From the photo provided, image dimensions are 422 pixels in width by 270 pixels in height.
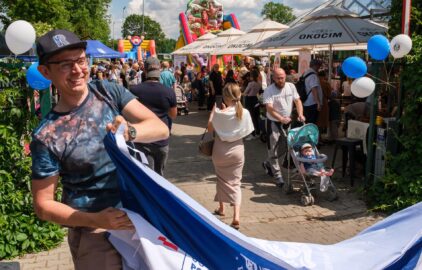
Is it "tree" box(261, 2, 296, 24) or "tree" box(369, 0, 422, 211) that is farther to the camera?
"tree" box(261, 2, 296, 24)

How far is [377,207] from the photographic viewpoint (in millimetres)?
6367

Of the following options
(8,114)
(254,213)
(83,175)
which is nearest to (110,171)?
(83,175)

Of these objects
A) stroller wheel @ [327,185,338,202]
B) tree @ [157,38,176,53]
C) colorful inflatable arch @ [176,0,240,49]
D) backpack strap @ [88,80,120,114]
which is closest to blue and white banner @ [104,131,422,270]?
backpack strap @ [88,80,120,114]

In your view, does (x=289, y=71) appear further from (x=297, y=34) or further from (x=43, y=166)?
(x=43, y=166)

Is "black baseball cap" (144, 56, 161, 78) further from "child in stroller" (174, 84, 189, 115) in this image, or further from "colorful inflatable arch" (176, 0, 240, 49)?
"colorful inflatable arch" (176, 0, 240, 49)

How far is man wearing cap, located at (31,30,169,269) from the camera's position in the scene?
7.13 ft

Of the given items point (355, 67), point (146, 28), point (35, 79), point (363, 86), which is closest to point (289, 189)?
point (363, 86)

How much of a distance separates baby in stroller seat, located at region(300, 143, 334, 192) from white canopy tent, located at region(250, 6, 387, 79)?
9.50 ft

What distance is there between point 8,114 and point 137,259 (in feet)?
11.0

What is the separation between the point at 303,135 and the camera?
694 centimetres

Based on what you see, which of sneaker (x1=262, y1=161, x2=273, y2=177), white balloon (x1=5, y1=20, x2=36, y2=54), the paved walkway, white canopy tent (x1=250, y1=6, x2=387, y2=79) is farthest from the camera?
white canopy tent (x1=250, y1=6, x2=387, y2=79)

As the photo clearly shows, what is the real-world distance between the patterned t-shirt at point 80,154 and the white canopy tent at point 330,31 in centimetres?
729

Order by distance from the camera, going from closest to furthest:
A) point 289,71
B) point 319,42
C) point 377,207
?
point 377,207, point 319,42, point 289,71

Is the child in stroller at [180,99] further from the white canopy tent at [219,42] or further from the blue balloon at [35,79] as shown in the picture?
the blue balloon at [35,79]
